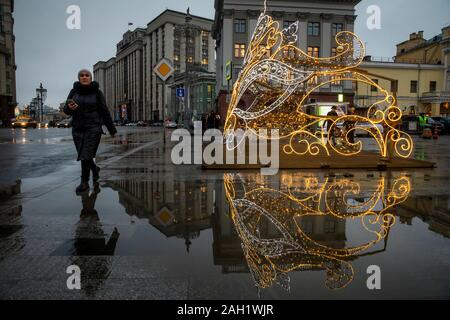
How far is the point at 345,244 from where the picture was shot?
394cm

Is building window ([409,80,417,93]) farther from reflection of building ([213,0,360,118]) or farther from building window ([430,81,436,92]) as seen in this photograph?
reflection of building ([213,0,360,118])

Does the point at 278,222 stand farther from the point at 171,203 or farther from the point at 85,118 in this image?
the point at 85,118

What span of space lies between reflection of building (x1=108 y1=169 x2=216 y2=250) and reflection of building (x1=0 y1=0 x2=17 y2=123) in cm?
7329

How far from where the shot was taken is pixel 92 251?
12.1 feet

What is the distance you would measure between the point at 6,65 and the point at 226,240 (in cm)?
8979

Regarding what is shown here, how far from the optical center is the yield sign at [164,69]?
14633 mm

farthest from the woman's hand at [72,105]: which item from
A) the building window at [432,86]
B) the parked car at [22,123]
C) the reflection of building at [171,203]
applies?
the building window at [432,86]

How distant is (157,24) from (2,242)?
13267 cm

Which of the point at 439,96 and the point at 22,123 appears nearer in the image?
the point at 439,96

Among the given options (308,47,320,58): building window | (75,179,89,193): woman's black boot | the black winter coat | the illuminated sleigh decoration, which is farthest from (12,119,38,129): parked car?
(75,179,89,193): woman's black boot

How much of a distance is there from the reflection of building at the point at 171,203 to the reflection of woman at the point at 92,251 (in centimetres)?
59

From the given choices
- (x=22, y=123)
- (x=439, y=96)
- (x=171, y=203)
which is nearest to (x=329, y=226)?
(x=171, y=203)

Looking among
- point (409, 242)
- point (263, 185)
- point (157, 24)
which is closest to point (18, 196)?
point (263, 185)

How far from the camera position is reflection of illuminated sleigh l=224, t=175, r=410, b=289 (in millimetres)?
3305
